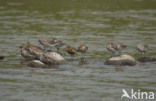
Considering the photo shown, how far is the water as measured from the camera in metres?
18.5

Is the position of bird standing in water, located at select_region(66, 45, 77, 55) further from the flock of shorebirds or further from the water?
the water

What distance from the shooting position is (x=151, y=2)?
179ft

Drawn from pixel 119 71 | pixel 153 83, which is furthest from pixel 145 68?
pixel 153 83

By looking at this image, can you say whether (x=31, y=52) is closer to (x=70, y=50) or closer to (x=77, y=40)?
(x=70, y=50)

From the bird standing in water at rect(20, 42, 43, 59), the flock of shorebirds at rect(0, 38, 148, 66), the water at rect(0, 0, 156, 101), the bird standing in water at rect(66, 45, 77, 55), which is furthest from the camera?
the bird standing in water at rect(66, 45, 77, 55)

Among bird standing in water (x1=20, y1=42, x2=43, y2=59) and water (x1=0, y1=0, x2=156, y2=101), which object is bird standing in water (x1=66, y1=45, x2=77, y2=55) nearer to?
water (x1=0, y1=0, x2=156, y2=101)

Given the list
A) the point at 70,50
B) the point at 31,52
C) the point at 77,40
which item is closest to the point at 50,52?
the point at 31,52

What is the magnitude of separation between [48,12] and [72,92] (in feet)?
99.3

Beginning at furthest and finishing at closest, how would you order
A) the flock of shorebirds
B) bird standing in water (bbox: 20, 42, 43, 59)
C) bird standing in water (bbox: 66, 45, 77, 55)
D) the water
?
bird standing in water (bbox: 66, 45, 77, 55)
bird standing in water (bbox: 20, 42, 43, 59)
the flock of shorebirds
the water

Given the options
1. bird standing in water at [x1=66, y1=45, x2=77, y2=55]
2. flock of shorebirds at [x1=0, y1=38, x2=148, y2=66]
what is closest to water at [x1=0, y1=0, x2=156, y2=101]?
bird standing in water at [x1=66, y1=45, x2=77, y2=55]

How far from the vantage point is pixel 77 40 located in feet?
103

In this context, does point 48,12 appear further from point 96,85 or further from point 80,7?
point 96,85

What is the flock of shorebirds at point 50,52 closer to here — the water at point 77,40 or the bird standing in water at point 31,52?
the bird standing in water at point 31,52

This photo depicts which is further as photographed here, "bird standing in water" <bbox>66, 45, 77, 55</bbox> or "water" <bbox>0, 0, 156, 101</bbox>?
"bird standing in water" <bbox>66, 45, 77, 55</bbox>
